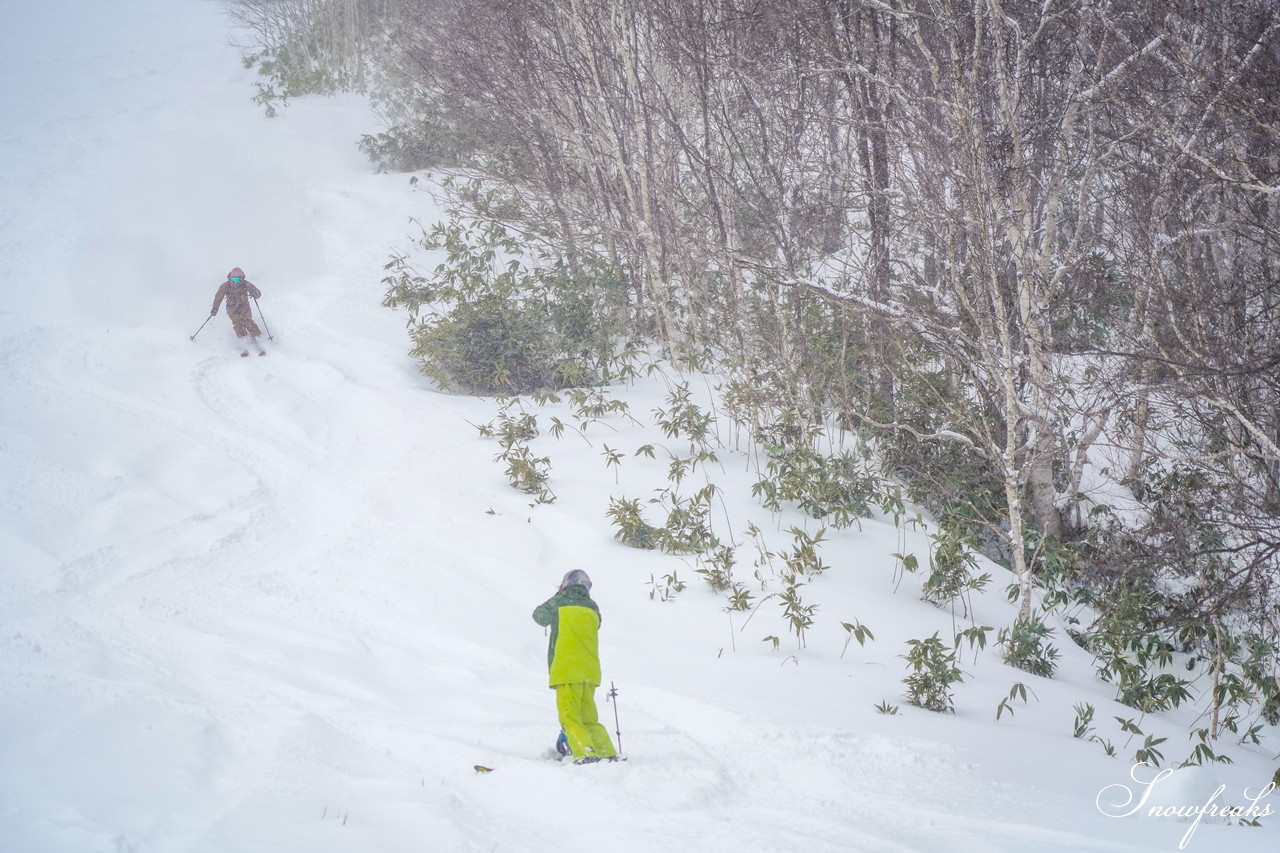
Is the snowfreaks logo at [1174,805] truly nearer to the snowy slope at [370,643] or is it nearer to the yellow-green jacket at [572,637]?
the snowy slope at [370,643]

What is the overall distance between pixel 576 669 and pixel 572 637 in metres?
0.18

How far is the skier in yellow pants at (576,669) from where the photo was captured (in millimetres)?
4488

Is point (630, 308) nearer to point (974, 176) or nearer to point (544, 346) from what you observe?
point (544, 346)

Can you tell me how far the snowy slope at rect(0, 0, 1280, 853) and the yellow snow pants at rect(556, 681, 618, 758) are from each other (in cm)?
18

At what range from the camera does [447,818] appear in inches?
146

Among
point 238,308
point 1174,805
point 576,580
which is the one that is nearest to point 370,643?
point 576,580

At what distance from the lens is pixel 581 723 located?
4570mm

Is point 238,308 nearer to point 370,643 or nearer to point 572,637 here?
point 370,643

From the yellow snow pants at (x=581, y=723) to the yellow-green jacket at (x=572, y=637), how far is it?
0.06 m

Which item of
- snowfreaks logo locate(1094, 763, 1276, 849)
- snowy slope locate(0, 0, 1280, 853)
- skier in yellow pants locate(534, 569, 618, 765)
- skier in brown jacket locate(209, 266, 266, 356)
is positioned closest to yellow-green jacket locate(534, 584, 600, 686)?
skier in yellow pants locate(534, 569, 618, 765)

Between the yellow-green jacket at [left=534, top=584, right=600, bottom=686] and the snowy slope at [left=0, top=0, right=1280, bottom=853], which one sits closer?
the snowy slope at [left=0, top=0, right=1280, bottom=853]

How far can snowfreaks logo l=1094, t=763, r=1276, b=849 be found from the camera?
4.03 meters

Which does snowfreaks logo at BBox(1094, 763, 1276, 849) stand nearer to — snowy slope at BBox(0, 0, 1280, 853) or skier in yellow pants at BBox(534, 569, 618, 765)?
snowy slope at BBox(0, 0, 1280, 853)

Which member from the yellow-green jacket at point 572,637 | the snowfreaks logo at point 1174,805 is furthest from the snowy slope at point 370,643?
Result: the yellow-green jacket at point 572,637
